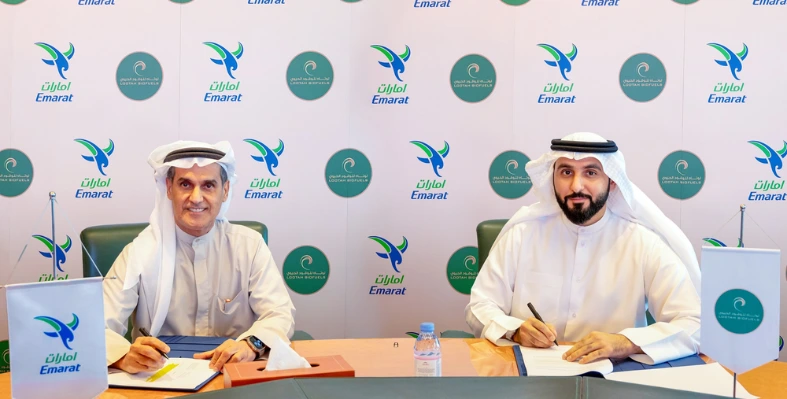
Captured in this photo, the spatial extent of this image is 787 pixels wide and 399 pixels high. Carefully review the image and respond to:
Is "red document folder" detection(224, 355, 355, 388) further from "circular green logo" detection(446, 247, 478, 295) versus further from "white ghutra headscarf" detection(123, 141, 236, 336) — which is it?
"circular green logo" detection(446, 247, 478, 295)

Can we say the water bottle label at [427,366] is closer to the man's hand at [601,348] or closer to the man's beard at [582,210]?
the man's hand at [601,348]

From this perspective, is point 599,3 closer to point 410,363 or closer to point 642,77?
point 642,77

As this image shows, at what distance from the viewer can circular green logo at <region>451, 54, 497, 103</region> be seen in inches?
162

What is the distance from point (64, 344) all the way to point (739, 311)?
62.1 inches

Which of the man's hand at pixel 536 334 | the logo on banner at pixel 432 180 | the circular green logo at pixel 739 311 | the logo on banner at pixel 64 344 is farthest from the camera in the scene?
the logo on banner at pixel 432 180

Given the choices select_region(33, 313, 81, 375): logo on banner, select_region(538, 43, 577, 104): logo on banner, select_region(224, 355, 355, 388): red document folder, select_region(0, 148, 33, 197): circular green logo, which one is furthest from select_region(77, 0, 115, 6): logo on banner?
select_region(33, 313, 81, 375): logo on banner

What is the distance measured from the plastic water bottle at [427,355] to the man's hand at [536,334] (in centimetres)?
49

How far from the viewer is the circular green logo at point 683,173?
400 cm

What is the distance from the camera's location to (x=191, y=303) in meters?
2.97

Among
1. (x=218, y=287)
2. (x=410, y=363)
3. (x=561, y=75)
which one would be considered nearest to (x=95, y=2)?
(x=218, y=287)

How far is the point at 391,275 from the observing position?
4219 millimetres

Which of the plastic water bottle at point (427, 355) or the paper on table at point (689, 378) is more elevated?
the plastic water bottle at point (427, 355)

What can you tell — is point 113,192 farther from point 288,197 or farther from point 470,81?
point 470,81

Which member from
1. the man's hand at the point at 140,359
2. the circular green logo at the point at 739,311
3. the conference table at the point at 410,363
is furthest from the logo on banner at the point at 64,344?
the circular green logo at the point at 739,311
